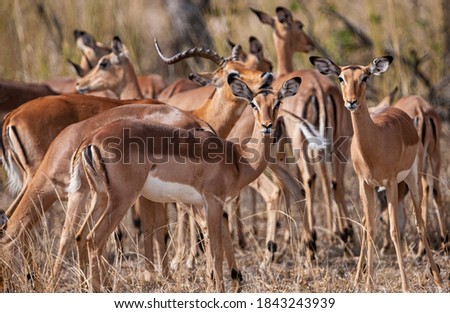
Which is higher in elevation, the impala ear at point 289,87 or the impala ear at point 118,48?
the impala ear at point 118,48

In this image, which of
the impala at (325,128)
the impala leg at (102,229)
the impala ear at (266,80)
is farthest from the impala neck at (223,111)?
the impala leg at (102,229)

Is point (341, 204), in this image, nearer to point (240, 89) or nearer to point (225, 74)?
point (225, 74)

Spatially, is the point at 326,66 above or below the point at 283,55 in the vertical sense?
above

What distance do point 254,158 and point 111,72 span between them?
345 cm

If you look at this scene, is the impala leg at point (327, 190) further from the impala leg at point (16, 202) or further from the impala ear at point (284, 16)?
the impala leg at point (16, 202)

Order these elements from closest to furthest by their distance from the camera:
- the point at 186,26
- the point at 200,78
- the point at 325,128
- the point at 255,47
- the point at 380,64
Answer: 1. the point at 380,64
2. the point at 200,78
3. the point at 325,128
4. the point at 255,47
5. the point at 186,26

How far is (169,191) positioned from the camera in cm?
596

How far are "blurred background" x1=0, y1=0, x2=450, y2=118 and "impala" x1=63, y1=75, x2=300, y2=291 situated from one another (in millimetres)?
4738

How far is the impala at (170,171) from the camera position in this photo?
573cm

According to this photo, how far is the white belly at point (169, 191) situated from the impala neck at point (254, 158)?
14.6 inches

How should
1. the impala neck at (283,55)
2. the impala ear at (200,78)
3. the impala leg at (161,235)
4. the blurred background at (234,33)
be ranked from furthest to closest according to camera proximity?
the blurred background at (234,33), the impala neck at (283,55), the impala ear at (200,78), the impala leg at (161,235)

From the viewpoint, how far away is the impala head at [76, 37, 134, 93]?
9.35 metres

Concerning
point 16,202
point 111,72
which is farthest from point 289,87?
point 111,72

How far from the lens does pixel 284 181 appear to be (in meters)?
7.79
